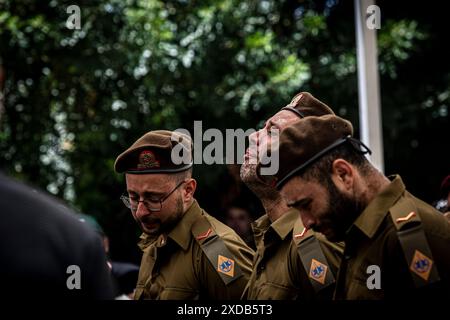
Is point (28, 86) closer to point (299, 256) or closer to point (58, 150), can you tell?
point (58, 150)

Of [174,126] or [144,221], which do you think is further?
[174,126]

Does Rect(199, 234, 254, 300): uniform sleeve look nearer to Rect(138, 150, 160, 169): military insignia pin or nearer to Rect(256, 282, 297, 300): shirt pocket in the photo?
Rect(256, 282, 297, 300): shirt pocket

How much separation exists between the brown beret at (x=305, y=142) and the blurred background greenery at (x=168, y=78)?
Result: 16.9 ft

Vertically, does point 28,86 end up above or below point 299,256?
above

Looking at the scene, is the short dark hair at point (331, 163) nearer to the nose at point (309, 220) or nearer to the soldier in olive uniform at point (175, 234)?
the nose at point (309, 220)

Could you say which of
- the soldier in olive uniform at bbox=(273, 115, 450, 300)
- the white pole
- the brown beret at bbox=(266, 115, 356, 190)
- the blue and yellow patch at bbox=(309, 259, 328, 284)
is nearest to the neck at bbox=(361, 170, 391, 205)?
the soldier in olive uniform at bbox=(273, 115, 450, 300)

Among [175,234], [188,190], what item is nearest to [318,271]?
[175,234]

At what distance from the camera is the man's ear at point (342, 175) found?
94.5 inches

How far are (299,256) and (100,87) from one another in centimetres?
571

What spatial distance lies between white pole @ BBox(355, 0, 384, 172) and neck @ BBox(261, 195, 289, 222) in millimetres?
3552

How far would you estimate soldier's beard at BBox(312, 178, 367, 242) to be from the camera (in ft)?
7.88

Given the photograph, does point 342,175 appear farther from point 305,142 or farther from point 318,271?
point 318,271
